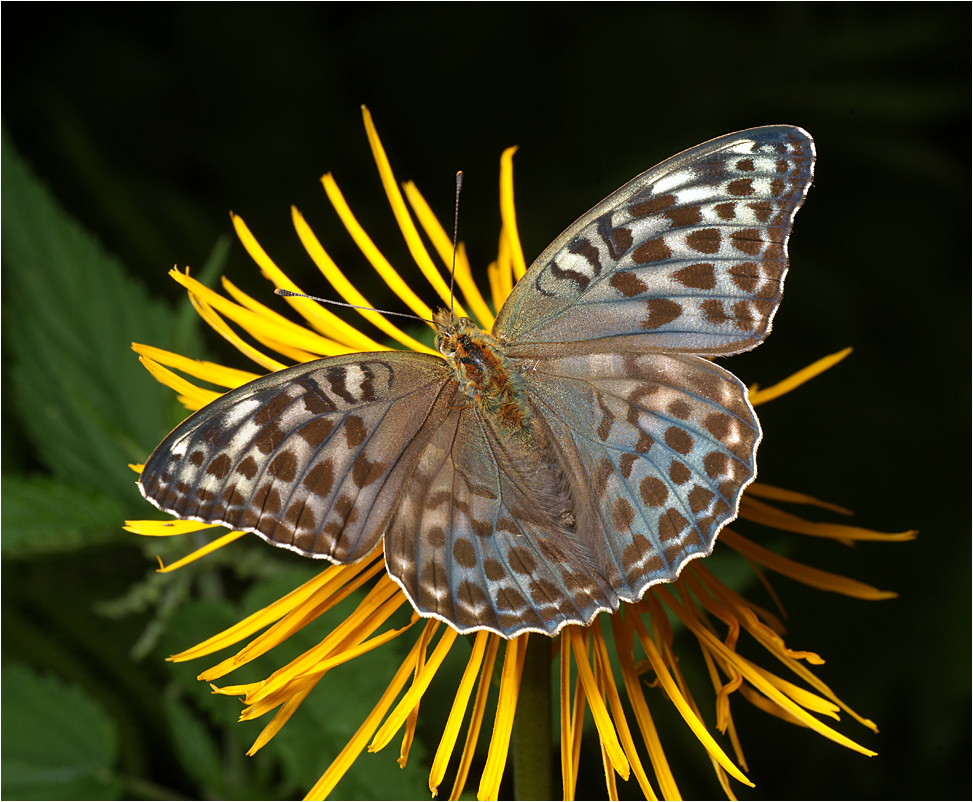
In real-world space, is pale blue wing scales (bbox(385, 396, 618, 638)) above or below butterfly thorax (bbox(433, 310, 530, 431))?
below

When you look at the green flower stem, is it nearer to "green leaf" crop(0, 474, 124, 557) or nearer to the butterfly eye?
the butterfly eye

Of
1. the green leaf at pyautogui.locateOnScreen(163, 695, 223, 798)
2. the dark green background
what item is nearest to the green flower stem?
the green leaf at pyautogui.locateOnScreen(163, 695, 223, 798)

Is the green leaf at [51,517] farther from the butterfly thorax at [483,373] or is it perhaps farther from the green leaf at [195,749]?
the butterfly thorax at [483,373]

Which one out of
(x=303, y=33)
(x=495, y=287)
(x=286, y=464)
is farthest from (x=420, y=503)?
(x=303, y=33)

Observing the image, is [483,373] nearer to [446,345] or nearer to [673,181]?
[446,345]

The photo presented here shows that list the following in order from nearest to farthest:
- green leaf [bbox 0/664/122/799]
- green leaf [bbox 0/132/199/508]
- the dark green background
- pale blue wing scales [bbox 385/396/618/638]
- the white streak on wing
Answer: pale blue wing scales [bbox 385/396/618/638] < the white streak on wing < green leaf [bbox 0/664/122/799] < green leaf [bbox 0/132/199/508] < the dark green background

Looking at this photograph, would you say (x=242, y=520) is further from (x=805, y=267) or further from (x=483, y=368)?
(x=805, y=267)
